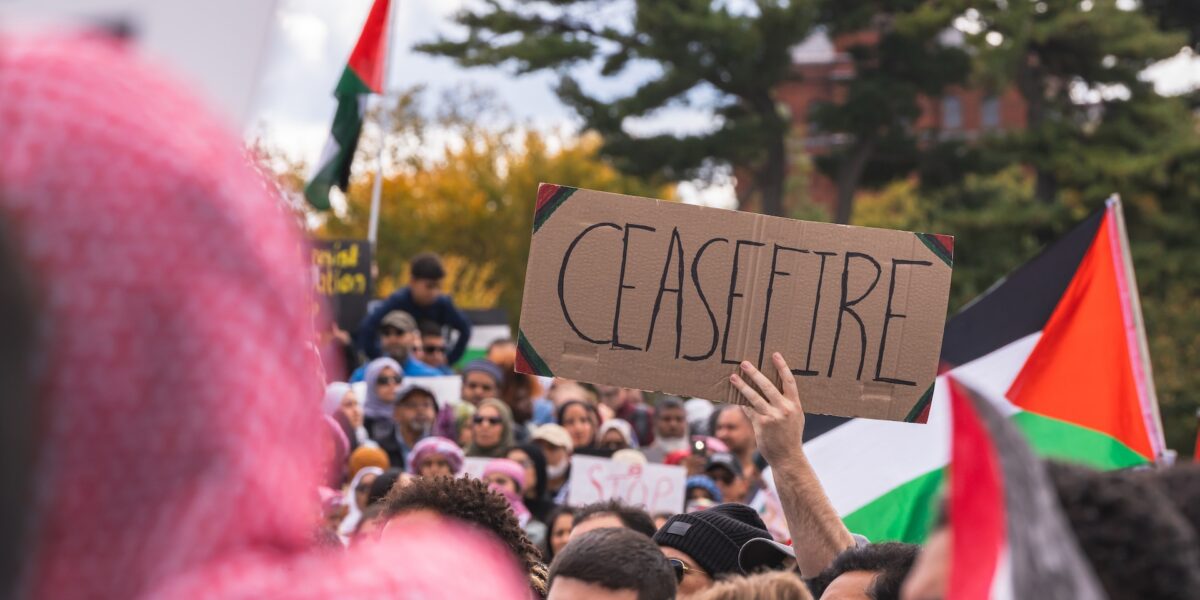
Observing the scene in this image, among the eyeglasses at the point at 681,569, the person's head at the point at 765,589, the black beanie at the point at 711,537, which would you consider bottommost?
the eyeglasses at the point at 681,569

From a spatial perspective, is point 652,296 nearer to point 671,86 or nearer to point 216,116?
point 216,116

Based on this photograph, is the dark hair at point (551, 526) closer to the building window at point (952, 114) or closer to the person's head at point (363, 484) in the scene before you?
the person's head at point (363, 484)

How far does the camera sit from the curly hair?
3.39 metres

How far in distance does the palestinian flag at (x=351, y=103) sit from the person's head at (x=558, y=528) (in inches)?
107

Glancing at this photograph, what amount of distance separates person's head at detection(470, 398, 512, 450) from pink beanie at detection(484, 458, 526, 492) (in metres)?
0.46

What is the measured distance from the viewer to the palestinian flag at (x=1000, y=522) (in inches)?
39.4

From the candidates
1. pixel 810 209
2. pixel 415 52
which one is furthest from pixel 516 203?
pixel 415 52

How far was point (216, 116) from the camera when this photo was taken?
95 centimetres

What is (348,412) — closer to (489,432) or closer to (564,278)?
(489,432)

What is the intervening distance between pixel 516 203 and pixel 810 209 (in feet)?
30.5

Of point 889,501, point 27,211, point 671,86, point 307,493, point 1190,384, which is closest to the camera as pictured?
point 27,211

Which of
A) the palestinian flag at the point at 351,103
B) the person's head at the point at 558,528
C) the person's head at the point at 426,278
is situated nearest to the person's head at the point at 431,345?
the person's head at the point at 426,278

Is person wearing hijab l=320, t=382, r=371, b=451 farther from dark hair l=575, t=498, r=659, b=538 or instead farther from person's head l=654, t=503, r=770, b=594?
person's head l=654, t=503, r=770, b=594

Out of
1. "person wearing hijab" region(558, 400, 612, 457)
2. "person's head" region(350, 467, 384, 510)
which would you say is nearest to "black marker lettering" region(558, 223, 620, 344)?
"person's head" region(350, 467, 384, 510)
